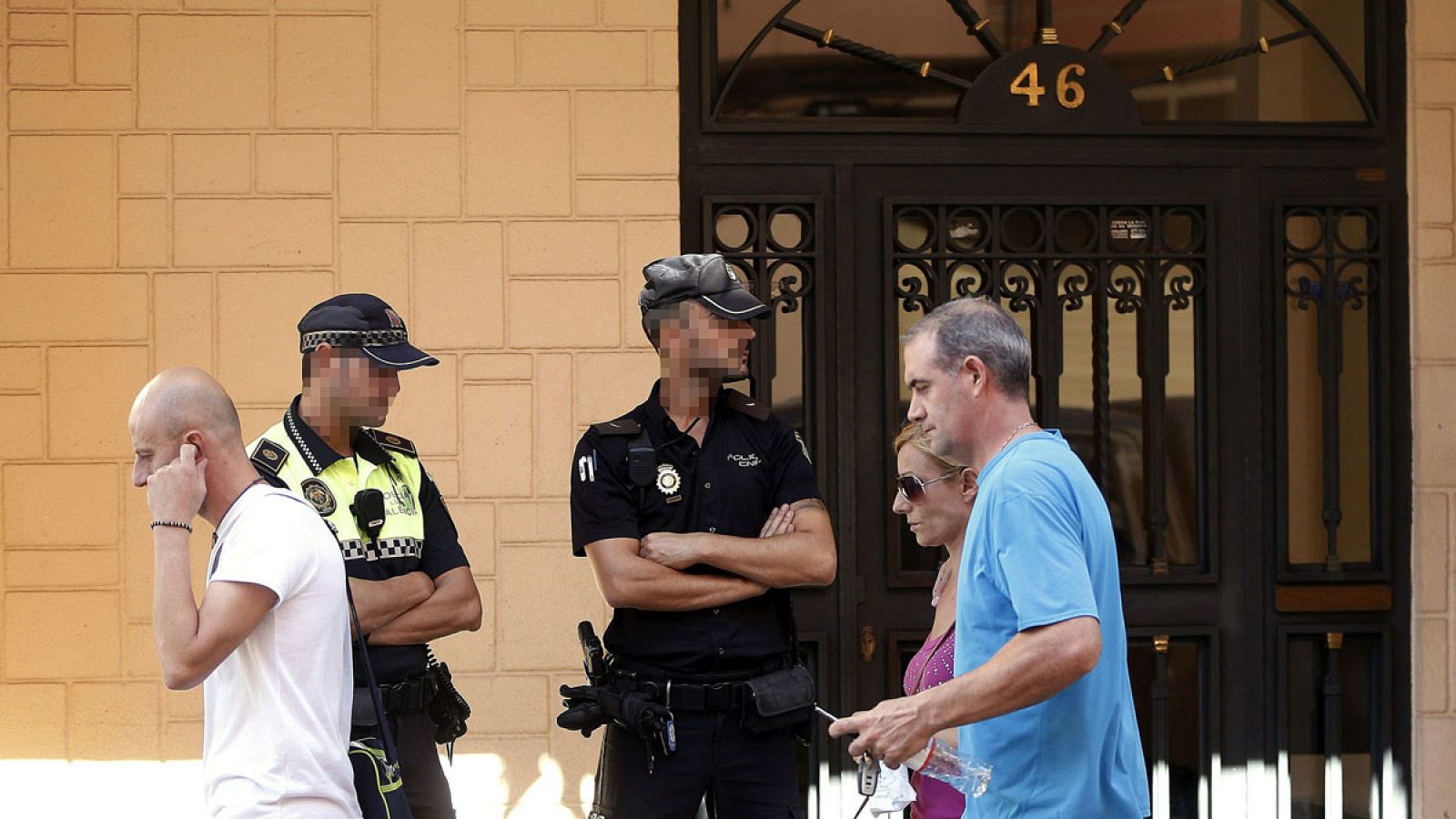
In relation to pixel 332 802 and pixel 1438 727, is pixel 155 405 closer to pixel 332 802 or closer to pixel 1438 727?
pixel 332 802

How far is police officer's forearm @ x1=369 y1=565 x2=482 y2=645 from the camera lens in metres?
3.55

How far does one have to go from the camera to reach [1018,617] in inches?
97.0

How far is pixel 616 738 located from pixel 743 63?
2530mm

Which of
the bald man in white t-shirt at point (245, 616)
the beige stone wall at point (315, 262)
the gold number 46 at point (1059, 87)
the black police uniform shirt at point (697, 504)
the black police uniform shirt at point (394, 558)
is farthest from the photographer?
the gold number 46 at point (1059, 87)

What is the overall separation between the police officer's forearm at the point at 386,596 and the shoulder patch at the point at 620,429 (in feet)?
1.95

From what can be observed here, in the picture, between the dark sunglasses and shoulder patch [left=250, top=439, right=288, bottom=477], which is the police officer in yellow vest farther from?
the dark sunglasses

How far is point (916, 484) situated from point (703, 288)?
30.5 inches

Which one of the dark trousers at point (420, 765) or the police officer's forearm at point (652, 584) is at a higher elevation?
Answer: the police officer's forearm at point (652, 584)

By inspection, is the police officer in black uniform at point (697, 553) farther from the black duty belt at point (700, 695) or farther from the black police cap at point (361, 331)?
the black police cap at point (361, 331)

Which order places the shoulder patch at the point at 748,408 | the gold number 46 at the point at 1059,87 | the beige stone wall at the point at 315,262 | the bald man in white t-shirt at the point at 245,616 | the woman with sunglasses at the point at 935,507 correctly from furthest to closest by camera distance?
the gold number 46 at the point at 1059,87 → the beige stone wall at the point at 315,262 → the shoulder patch at the point at 748,408 → the woman with sunglasses at the point at 935,507 → the bald man in white t-shirt at the point at 245,616

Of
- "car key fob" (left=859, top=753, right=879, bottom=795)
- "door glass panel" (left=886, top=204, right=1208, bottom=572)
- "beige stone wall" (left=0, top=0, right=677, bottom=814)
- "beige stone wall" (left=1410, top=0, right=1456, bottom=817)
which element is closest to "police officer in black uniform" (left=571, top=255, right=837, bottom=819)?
"car key fob" (left=859, top=753, right=879, bottom=795)

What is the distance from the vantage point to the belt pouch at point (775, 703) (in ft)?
12.2

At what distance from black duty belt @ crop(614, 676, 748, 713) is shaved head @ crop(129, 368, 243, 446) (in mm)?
1372

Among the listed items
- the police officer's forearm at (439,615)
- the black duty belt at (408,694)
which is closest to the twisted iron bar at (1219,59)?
the police officer's forearm at (439,615)
